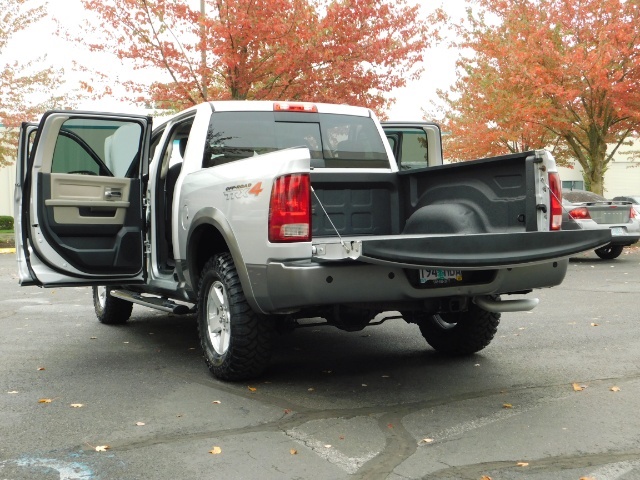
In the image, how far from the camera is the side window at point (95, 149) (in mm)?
6645

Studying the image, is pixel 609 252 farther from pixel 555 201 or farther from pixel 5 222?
pixel 5 222

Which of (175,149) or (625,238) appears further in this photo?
(625,238)

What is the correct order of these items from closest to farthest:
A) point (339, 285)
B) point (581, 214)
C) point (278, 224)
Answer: point (339, 285)
point (278, 224)
point (581, 214)

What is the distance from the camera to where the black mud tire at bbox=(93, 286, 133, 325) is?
325 inches

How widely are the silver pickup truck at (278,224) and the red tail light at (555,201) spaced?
17 millimetres

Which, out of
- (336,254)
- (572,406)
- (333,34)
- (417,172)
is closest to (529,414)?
(572,406)

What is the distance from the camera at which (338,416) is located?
4645 millimetres

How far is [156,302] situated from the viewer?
6.52 meters

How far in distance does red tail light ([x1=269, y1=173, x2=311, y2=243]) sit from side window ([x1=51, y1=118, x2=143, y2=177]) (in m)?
2.39

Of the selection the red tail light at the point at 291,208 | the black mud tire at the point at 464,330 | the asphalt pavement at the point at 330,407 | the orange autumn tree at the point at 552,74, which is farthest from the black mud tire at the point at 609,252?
the red tail light at the point at 291,208

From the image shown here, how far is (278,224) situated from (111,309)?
419 centimetres

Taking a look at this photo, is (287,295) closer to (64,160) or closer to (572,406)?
(572,406)

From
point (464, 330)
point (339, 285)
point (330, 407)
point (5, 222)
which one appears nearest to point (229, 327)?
point (330, 407)

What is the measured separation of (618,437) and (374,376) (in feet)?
6.42
